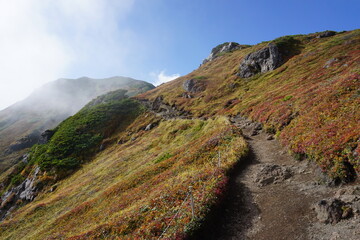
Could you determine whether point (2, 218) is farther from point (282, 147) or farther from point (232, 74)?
point (232, 74)

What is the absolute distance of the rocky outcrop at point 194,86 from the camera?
8969 centimetres

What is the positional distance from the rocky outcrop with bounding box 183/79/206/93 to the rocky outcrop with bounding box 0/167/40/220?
67.2m

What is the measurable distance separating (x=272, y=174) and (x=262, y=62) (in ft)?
244

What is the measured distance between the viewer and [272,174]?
1459 cm

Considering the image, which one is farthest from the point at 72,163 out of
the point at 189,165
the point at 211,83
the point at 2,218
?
the point at 211,83

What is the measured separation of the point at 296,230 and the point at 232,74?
85.7 metres

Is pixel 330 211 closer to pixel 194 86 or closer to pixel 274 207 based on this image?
pixel 274 207

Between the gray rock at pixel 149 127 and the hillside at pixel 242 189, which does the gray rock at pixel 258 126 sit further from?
the gray rock at pixel 149 127

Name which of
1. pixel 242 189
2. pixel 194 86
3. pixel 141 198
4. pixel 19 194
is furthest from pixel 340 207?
pixel 194 86

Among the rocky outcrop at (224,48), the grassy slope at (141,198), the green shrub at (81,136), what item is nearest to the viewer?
the grassy slope at (141,198)

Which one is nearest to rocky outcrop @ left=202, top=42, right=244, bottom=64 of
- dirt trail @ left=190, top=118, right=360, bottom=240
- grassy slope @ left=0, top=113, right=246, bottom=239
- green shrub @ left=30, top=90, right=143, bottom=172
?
green shrub @ left=30, top=90, right=143, bottom=172

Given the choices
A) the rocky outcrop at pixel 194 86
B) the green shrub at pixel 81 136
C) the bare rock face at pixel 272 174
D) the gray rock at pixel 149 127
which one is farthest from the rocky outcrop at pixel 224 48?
the bare rock face at pixel 272 174

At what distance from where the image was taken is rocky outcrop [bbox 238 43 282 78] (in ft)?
241

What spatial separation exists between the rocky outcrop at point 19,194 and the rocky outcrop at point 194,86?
67.2m
